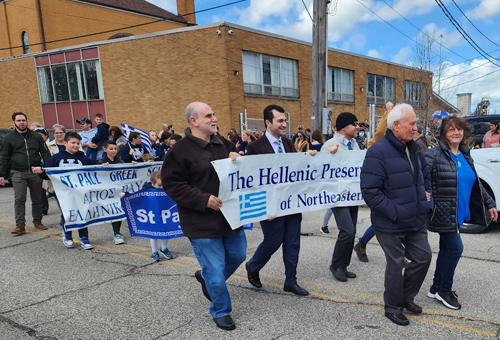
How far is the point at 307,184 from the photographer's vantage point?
4.42 m

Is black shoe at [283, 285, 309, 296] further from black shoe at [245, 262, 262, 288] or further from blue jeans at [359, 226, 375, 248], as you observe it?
blue jeans at [359, 226, 375, 248]

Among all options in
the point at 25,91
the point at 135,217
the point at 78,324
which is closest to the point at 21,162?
the point at 135,217

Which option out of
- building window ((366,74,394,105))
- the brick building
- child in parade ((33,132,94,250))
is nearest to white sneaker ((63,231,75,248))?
child in parade ((33,132,94,250))

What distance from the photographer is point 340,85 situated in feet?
85.4

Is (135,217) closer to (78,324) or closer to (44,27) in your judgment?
(78,324)

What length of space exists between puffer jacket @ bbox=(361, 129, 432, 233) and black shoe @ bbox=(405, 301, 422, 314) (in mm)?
753

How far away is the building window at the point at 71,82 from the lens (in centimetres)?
2222

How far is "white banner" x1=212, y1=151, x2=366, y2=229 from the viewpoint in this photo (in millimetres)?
3529

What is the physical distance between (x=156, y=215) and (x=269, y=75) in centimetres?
1704

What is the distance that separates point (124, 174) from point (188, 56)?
14.1 m

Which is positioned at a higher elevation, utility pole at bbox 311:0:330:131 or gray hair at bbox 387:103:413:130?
utility pole at bbox 311:0:330:131

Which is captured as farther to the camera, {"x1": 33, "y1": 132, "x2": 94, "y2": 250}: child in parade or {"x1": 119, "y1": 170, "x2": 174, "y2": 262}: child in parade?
{"x1": 33, "y1": 132, "x2": 94, "y2": 250}: child in parade

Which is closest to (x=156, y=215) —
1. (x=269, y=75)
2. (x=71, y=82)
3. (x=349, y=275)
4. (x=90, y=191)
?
(x=90, y=191)

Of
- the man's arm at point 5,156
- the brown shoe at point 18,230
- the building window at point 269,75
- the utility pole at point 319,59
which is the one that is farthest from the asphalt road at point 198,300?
the building window at point 269,75
